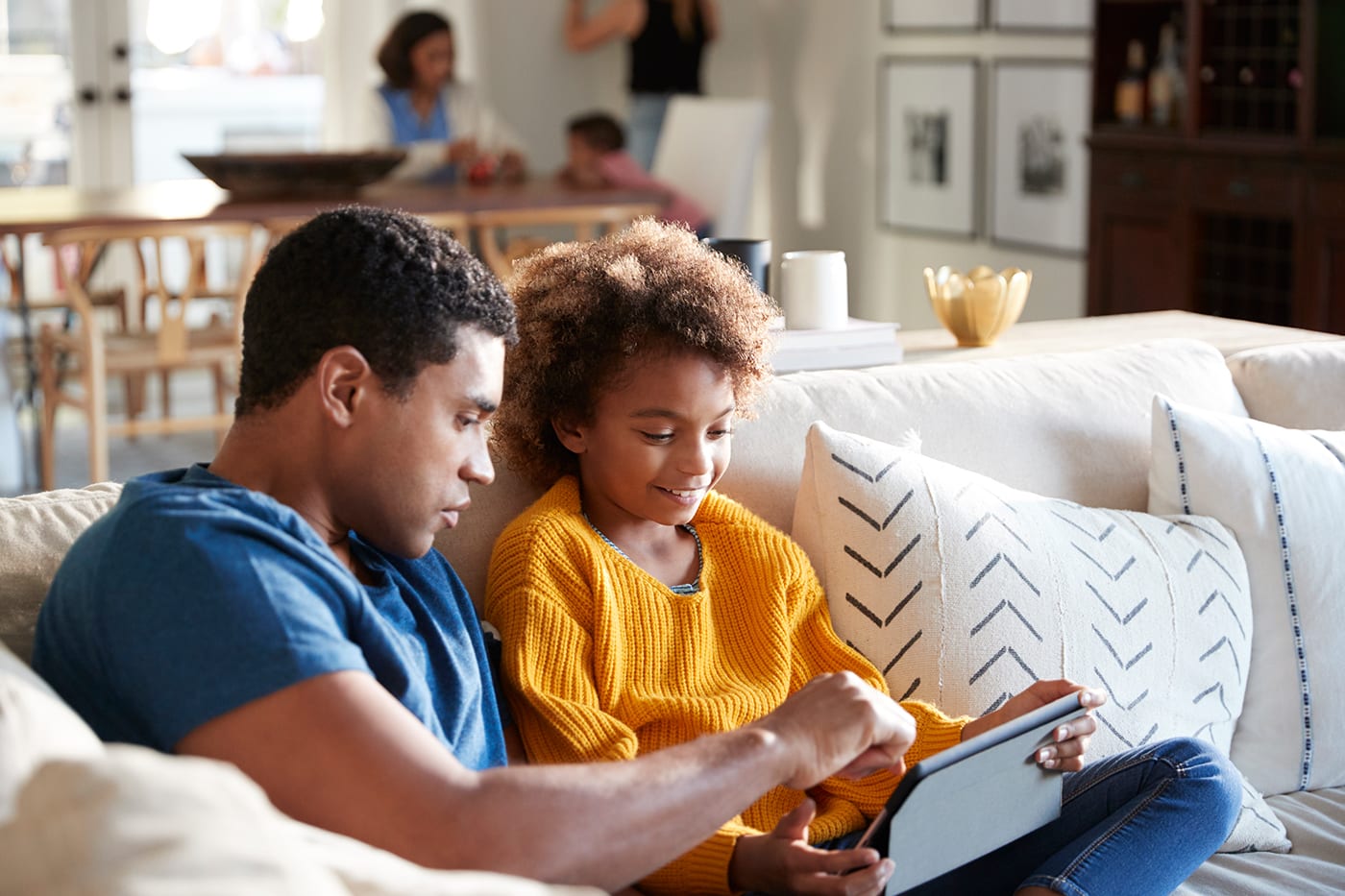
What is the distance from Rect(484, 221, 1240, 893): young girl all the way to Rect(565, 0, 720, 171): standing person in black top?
4.66m

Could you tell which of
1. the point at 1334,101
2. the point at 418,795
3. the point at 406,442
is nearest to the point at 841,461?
the point at 406,442

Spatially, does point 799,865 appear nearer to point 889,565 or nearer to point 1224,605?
point 889,565

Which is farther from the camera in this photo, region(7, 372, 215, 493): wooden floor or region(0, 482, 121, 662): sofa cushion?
region(7, 372, 215, 493): wooden floor

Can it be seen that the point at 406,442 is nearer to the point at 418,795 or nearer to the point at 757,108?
the point at 418,795

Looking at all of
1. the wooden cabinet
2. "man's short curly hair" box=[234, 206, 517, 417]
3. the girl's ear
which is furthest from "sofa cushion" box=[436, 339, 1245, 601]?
the wooden cabinet

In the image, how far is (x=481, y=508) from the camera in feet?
5.42

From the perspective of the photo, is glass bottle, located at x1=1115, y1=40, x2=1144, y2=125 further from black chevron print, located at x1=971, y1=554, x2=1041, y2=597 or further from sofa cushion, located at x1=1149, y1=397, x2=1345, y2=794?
black chevron print, located at x1=971, y1=554, x2=1041, y2=597

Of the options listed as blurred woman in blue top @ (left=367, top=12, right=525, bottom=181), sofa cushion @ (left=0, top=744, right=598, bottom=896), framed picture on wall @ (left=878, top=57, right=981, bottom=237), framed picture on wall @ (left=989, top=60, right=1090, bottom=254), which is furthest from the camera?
framed picture on wall @ (left=878, top=57, right=981, bottom=237)

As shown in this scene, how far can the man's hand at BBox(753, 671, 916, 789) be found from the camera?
3.85 ft

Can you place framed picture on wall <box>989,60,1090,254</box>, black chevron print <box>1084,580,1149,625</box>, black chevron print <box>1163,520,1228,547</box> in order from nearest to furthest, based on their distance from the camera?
black chevron print <box>1084,580,1149,625</box> < black chevron print <box>1163,520,1228,547</box> < framed picture on wall <box>989,60,1090,254</box>

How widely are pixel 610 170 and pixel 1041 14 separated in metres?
1.47

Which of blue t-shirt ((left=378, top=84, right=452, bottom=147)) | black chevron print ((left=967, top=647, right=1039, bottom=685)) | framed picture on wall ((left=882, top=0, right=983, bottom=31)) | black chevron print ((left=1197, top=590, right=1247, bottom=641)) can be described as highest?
framed picture on wall ((left=882, top=0, right=983, bottom=31))

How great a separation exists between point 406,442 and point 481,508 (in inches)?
18.6

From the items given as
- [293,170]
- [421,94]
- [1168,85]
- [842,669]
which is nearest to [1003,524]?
[842,669]
